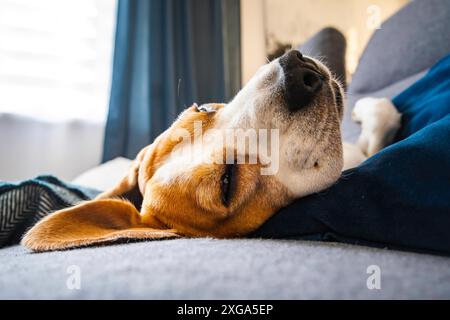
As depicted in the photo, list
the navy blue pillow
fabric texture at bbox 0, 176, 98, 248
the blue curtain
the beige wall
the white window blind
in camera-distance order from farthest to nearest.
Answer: the beige wall < the blue curtain < the white window blind < fabric texture at bbox 0, 176, 98, 248 < the navy blue pillow

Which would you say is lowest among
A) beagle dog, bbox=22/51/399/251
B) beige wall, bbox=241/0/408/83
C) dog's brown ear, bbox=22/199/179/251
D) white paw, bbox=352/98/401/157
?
dog's brown ear, bbox=22/199/179/251

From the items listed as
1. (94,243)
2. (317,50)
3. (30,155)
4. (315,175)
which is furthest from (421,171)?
(30,155)

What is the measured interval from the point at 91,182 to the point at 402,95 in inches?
73.4

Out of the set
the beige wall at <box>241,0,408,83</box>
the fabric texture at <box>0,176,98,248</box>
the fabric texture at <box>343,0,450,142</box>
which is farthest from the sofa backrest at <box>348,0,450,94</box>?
the fabric texture at <box>0,176,98,248</box>

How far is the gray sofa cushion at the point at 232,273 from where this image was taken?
0.52 metres

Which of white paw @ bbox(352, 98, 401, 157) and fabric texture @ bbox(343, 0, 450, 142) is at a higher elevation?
fabric texture @ bbox(343, 0, 450, 142)

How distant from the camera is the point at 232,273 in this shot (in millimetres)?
590

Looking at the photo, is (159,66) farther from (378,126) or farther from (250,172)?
(250,172)

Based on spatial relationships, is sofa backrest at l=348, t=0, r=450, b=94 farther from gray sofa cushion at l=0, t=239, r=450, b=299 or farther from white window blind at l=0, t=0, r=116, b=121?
white window blind at l=0, t=0, r=116, b=121

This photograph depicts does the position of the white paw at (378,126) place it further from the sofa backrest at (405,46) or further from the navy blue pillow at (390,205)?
the navy blue pillow at (390,205)

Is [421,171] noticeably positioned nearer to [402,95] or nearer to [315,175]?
[315,175]

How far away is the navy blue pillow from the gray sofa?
0.14ft

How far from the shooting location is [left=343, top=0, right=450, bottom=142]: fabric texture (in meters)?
1.89

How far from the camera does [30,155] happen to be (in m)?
2.99
